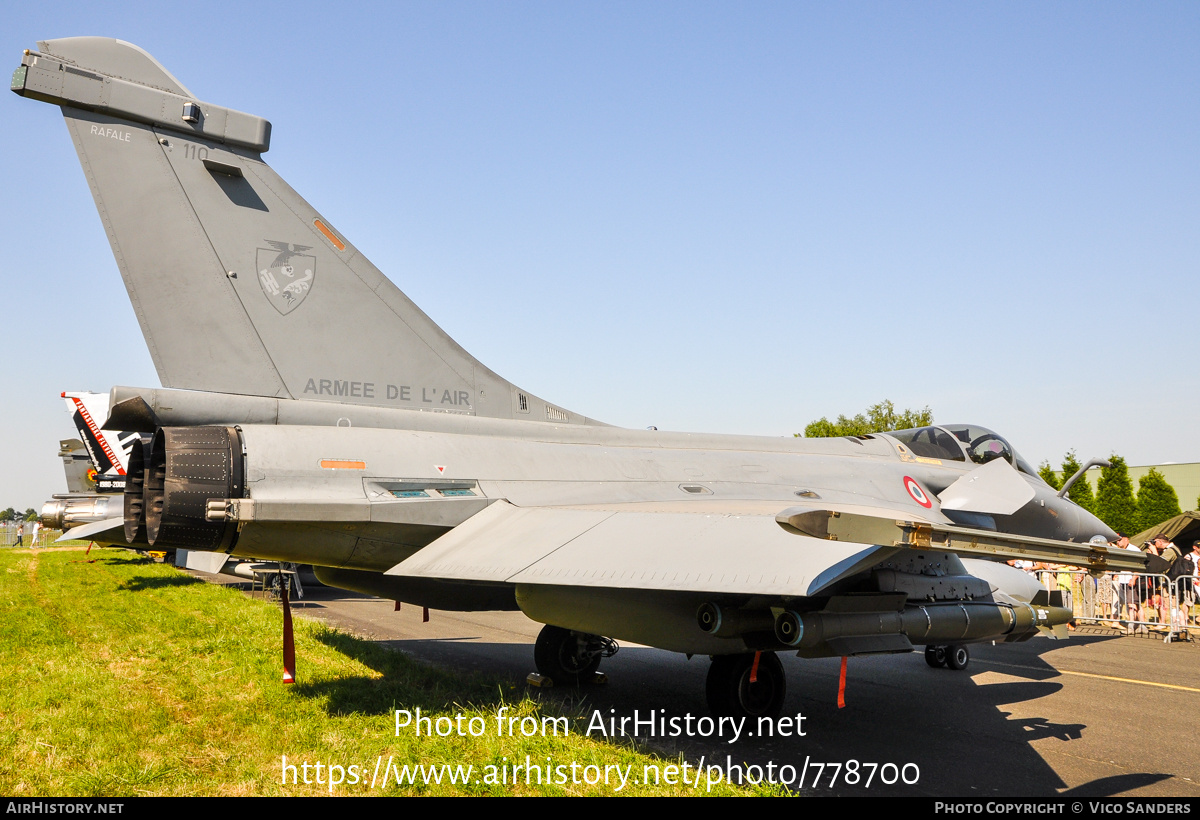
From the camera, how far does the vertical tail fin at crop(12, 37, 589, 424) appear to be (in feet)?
19.1

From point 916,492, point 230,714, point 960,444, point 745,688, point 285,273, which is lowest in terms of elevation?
point 230,714

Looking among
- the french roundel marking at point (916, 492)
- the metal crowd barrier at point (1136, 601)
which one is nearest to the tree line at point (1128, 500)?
the metal crowd barrier at point (1136, 601)

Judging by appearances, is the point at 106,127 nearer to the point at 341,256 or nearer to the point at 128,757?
the point at 341,256

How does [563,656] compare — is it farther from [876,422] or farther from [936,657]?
[876,422]

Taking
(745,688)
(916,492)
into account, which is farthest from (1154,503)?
(745,688)

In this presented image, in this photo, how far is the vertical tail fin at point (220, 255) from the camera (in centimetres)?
581

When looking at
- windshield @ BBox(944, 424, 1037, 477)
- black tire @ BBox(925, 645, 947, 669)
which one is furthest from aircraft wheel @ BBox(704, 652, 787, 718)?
windshield @ BBox(944, 424, 1037, 477)

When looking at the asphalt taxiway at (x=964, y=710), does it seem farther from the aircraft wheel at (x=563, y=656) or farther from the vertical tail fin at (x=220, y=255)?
the vertical tail fin at (x=220, y=255)

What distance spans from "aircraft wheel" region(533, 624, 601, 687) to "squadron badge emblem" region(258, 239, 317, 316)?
12.8ft

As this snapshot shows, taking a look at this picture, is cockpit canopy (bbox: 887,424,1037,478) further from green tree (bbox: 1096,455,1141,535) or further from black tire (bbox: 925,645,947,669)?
green tree (bbox: 1096,455,1141,535)

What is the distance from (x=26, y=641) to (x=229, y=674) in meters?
3.78

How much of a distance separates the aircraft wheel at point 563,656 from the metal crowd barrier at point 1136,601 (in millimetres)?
8325

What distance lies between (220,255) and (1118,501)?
27.6 metres

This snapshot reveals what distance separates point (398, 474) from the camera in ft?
18.7
